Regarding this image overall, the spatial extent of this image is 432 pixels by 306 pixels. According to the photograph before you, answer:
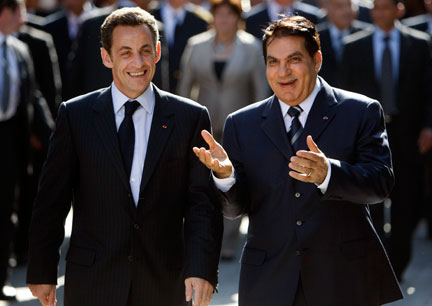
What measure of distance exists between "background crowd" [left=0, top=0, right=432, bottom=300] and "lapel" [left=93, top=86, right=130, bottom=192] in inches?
139

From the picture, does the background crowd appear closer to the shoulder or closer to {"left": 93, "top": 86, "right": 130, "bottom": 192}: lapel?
the shoulder

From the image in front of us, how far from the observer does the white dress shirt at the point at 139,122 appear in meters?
4.70

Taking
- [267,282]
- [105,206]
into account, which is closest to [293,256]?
[267,282]

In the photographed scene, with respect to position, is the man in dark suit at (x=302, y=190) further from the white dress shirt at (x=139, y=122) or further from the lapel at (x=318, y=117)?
the white dress shirt at (x=139, y=122)

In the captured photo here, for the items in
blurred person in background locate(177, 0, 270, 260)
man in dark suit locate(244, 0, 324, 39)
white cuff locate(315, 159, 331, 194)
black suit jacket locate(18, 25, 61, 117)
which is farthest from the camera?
man in dark suit locate(244, 0, 324, 39)

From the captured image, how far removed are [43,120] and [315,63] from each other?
4438mm

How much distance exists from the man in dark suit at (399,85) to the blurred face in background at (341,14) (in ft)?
5.87

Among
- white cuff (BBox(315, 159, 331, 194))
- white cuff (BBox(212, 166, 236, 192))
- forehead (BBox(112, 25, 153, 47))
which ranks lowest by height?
white cuff (BBox(212, 166, 236, 192))

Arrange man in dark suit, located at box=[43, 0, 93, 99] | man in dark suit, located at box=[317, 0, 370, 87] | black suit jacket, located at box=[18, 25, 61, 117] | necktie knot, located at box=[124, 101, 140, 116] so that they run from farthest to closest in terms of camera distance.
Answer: man in dark suit, located at box=[43, 0, 93, 99]
man in dark suit, located at box=[317, 0, 370, 87]
black suit jacket, located at box=[18, 25, 61, 117]
necktie knot, located at box=[124, 101, 140, 116]

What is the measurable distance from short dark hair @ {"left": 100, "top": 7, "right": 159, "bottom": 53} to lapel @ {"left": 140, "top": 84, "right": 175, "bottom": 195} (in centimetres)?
32

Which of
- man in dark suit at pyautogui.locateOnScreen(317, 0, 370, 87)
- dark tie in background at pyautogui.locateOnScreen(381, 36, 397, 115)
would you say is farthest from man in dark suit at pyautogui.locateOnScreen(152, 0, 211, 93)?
dark tie in background at pyautogui.locateOnScreen(381, 36, 397, 115)

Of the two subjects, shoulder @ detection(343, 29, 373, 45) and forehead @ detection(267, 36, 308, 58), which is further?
shoulder @ detection(343, 29, 373, 45)

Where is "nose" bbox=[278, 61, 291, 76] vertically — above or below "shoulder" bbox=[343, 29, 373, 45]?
above

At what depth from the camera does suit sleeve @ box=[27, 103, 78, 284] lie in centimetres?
471
